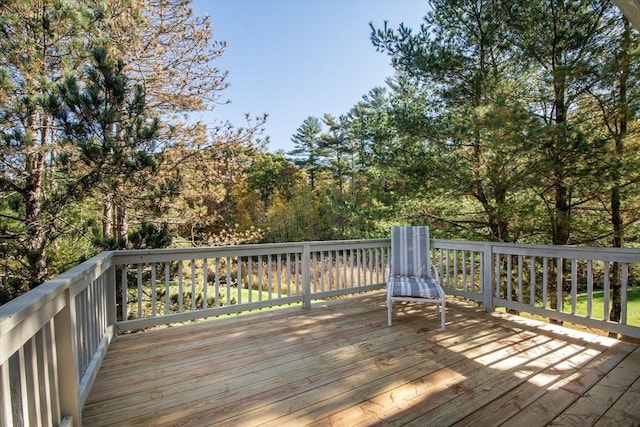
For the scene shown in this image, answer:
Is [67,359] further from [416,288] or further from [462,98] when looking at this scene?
[462,98]

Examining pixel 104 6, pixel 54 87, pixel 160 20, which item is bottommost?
pixel 54 87

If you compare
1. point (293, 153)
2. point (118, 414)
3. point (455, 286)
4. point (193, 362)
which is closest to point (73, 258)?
point (193, 362)

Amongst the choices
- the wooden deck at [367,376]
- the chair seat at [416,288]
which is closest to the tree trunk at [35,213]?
the wooden deck at [367,376]

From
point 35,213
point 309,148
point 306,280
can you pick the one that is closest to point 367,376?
point 306,280

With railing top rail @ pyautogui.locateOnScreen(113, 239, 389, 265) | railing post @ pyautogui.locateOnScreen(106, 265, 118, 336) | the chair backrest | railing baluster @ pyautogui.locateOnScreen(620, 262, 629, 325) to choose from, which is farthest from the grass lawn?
railing post @ pyautogui.locateOnScreen(106, 265, 118, 336)

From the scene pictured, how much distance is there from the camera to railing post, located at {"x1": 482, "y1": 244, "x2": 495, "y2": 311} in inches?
151

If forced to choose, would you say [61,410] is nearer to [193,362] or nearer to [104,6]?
[193,362]

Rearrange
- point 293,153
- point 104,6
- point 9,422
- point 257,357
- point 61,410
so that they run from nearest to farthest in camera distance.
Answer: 1. point 9,422
2. point 61,410
3. point 257,357
4. point 104,6
5. point 293,153

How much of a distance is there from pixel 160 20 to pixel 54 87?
129 inches

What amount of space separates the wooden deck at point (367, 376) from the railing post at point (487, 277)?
399 millimetres

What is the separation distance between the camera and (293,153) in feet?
71.4

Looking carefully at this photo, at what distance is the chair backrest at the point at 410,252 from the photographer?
13.3 feet

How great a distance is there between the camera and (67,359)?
165 centimetres

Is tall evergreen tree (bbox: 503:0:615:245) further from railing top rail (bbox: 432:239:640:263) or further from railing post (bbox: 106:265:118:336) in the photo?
railing post (bbox: 106:265:118:336)
